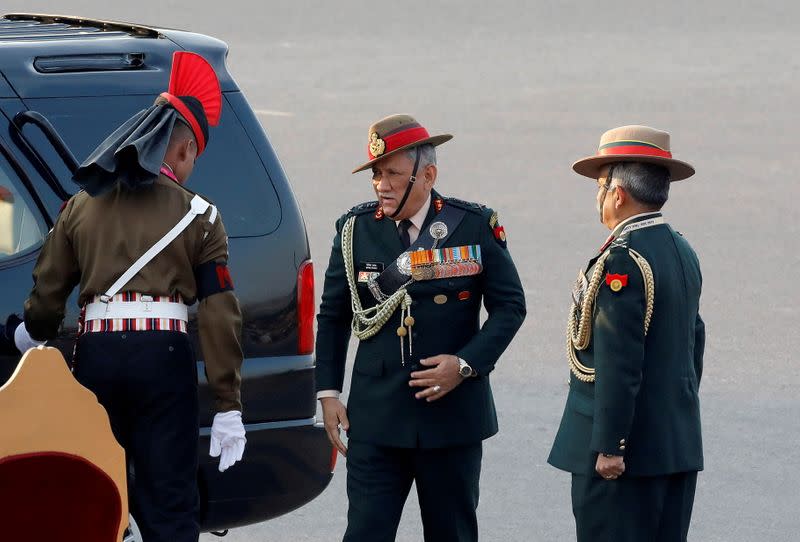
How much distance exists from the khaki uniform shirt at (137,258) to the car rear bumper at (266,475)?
0.63m

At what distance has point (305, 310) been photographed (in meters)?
5.21

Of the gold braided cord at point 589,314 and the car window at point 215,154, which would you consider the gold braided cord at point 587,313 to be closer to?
the gold braided cord at point 589,314

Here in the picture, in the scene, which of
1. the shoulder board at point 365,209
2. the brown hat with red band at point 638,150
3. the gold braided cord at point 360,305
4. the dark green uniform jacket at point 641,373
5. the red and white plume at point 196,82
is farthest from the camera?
the shoulder board at point 365,209

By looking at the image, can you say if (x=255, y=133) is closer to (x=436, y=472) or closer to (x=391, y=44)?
(x=436, y=472)

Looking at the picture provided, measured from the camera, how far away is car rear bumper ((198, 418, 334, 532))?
5008 mm

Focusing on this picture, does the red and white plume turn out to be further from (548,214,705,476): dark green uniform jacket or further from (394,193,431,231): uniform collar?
(548,214,705,476): dark green uniform jacket

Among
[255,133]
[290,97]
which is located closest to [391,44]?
[290,97]

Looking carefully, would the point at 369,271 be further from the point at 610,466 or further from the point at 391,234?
the point at 610,466

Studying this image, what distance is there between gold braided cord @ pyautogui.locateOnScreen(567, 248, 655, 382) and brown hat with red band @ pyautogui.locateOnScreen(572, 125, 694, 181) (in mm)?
279

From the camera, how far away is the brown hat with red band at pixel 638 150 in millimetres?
4398

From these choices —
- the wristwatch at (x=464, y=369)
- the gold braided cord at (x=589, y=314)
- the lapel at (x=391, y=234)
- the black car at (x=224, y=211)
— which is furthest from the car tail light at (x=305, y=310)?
the gold braided cord at (x=589, y=314)

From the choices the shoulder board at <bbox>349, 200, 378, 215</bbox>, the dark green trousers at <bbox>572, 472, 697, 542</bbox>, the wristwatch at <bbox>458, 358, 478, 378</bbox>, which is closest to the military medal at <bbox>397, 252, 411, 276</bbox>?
the shoulder board at <bbox>349, 200, 378, 215</bbox>

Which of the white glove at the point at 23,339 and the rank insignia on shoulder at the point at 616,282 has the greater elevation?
the rank insignia on shoulder at the point at 616,282

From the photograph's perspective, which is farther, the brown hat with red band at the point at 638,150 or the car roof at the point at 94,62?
the car roof at the point at 94,62
